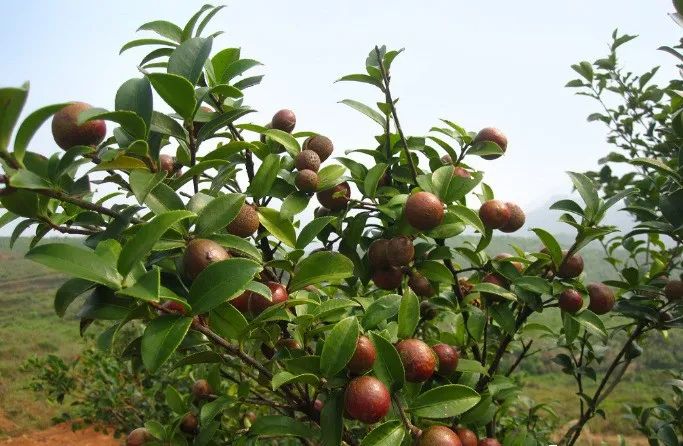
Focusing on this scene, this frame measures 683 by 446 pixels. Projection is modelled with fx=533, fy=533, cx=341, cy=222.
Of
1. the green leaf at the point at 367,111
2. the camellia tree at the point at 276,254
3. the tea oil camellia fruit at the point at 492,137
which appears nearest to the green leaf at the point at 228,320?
the camellia tree at the point at 276,254

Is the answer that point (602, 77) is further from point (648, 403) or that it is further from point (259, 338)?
point (648, 403)

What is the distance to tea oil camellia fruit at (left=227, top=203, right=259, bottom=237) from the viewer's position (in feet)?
3.76

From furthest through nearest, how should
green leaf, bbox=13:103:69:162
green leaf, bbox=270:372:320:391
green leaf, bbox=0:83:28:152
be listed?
green leaf, bbox=270:372:320:391
green leaf, bbox=13:103:69:162
green leaf, bbox=0:83:28:152

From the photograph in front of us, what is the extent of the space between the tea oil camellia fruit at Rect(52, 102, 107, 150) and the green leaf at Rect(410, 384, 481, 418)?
0.84 m

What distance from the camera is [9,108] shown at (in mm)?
731

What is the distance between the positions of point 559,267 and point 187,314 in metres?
1.03

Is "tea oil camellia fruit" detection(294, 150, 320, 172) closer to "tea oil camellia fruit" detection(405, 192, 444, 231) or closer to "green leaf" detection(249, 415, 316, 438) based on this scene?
"tea oil camellia fruit" detection(405, 192, 444, 231)

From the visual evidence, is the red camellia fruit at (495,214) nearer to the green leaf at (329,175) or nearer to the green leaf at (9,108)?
the green leaf at (329,175)

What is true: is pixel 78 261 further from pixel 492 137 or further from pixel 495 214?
pixel 492 137

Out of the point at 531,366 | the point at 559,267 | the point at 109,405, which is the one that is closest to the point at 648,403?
the point at 531,366

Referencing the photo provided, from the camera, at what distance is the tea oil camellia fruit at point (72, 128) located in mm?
1021

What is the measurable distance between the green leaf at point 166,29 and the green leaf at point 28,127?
0.58m

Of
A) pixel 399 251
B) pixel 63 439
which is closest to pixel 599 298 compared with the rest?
pixel 399 251

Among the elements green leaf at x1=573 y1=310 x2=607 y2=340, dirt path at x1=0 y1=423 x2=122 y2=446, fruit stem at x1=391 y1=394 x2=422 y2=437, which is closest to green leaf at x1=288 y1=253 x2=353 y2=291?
fruit stem at x1=391 y1=394 x2=422 y2=437
